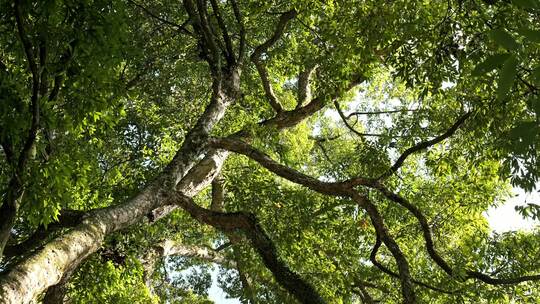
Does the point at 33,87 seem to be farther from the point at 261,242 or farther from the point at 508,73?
the point at 508,73

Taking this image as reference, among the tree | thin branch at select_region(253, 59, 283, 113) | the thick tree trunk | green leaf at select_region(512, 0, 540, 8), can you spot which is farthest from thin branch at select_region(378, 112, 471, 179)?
green leaf at select_region(512, 0, 540, 8)

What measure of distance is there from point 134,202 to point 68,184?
1.42 meters

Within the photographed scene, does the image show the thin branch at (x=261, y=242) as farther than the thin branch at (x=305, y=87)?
No

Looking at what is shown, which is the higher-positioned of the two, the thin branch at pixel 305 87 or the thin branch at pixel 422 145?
the thin branch at pixel 305 87

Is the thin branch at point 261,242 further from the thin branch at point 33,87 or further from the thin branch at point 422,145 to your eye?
the thin branch at point 33,87

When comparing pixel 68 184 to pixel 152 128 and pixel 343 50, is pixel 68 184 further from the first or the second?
pixel 152 128

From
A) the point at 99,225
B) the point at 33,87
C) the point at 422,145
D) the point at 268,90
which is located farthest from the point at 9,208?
the point at 268,90

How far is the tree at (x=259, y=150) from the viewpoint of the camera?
320cm

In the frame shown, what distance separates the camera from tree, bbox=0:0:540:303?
10.5ft

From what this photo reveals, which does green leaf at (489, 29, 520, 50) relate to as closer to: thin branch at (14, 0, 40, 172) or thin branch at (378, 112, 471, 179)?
thin branch at (14, 0, 40, 172)

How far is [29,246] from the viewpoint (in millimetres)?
4898

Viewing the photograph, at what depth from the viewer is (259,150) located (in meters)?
5.82

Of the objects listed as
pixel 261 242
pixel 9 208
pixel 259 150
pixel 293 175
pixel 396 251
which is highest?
pixel 259 150

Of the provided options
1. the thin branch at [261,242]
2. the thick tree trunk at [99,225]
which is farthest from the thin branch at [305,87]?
the thin branch at [261,242]
